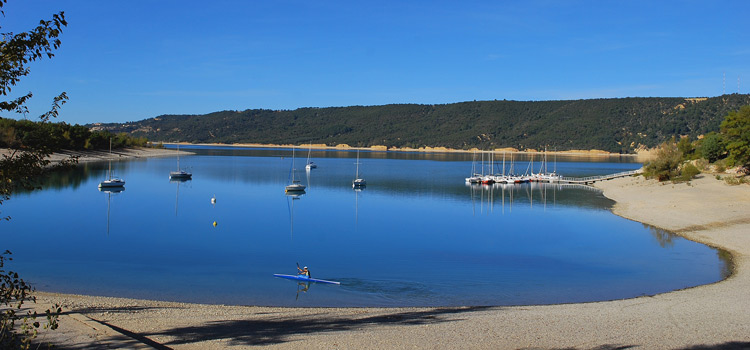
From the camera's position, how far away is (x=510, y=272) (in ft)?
65.8

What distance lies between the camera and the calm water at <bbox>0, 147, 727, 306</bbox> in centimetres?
1684

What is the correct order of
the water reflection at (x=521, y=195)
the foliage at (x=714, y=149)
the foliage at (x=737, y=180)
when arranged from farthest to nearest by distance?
1. the foliage at (x=714, y=149)
2. the water reflection at (x=521, y=195)
3. the foliage at (x=737, y=180)

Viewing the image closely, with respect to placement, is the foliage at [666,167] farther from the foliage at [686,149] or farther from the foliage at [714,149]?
the foliage at [686,149]

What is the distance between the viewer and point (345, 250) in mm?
23984

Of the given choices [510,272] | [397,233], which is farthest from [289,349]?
[397,233]

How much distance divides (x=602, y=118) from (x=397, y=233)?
172523 millimetres

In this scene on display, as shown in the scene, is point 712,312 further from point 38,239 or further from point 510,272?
point 38,239

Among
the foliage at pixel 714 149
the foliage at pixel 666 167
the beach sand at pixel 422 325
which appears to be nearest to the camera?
the beach sand at pixel 422 325

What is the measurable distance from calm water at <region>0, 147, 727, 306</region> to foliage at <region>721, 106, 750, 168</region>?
9.37 meters

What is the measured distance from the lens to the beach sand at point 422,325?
9.85 meters

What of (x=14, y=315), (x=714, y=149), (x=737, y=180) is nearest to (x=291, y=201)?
(x=737, y=180)

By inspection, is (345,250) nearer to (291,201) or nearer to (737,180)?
(291,201)

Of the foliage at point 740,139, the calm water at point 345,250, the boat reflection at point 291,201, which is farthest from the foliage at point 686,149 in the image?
the boat reflection at point 291,201

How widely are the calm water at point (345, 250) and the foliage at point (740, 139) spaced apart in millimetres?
9371
